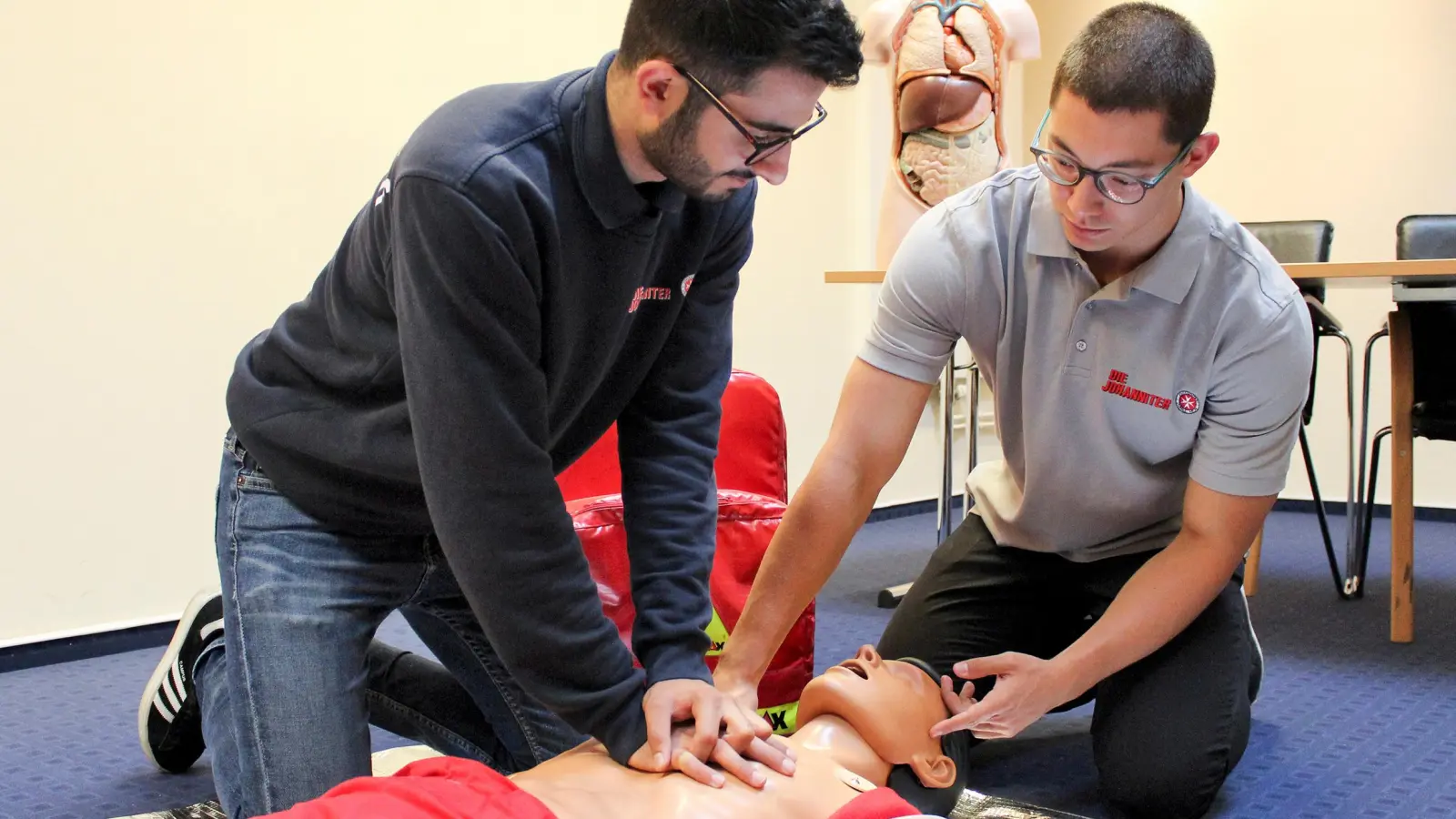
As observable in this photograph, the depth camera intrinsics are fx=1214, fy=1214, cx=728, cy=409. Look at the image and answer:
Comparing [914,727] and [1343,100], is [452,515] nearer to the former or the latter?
[914,727]

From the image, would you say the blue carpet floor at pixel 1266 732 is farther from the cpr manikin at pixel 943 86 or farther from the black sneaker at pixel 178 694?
the cpr manikin at pixel 943 86

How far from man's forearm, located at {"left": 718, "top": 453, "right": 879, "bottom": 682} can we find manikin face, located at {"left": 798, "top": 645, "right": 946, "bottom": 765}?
9cm

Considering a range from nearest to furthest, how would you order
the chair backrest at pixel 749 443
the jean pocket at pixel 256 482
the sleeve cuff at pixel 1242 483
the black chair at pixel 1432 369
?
the jean pocket at pixel 256 482, the sleeve cuff at pixel 1242 483, the chair backrest at pixel 749 443, the black chair at pixel 1432 369

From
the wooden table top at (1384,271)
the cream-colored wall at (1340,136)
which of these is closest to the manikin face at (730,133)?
the wooden table top at (1384,271)

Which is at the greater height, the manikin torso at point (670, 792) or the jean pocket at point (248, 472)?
the jean pocket at point (248, 472)

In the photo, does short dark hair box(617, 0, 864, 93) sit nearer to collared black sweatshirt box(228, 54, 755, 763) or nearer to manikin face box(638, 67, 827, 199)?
manikin face box(638, 67, 827, 199)

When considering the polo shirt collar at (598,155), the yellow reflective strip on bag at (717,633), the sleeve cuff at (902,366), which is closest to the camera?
the polo shirt collar at (598,155)

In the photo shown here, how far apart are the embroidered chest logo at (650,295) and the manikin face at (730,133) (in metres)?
0.16

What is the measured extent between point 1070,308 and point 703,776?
0.87m

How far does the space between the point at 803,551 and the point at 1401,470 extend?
180 cm

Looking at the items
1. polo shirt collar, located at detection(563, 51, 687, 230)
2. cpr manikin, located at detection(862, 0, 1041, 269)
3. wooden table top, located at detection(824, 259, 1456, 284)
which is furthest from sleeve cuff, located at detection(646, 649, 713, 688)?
cpr manikin, located at detection(862, 0, 1041, 269)

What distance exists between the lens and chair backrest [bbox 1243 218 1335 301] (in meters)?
3.34

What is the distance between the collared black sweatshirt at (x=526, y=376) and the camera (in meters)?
1.08

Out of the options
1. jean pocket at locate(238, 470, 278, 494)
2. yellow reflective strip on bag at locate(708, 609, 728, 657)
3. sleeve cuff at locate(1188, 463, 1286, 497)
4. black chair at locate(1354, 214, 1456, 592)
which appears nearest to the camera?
jean pocket at locate(238, 470, 278, 494)
